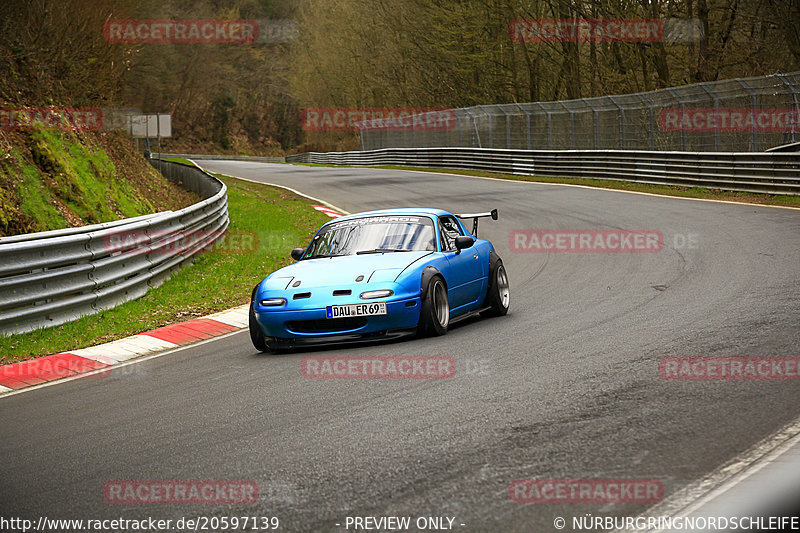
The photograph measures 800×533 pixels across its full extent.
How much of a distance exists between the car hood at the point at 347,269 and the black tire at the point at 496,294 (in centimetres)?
103

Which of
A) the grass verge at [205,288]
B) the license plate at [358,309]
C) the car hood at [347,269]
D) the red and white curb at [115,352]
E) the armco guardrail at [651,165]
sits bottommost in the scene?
the red and white curb at [115,352]

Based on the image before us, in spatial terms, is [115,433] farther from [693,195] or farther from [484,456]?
[693,195]

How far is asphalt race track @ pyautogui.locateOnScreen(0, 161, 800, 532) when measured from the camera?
13.4ft

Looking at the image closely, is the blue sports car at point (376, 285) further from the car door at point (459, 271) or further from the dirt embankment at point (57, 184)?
the dirt embankment at point (57, 184)

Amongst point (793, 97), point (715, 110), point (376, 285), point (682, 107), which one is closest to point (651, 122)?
point (682, 107)

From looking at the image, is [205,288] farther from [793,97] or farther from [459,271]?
[793,97]

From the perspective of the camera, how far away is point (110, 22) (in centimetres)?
2511

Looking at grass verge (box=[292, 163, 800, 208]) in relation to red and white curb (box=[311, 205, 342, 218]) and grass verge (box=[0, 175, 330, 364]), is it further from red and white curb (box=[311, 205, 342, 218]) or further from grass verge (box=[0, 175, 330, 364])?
grass verge (box=[0, 175, 330, 364])

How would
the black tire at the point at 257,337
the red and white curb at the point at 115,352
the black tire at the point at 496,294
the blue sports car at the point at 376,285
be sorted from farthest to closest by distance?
1. the black tire at the point at 496,294
2. the black tire at the point at 257,337
3. the blue sports car at the point at 376,285
4. the red and white curb at the point at 115,352

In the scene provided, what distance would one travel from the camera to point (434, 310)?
330 inches

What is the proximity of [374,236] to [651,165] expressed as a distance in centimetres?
1882

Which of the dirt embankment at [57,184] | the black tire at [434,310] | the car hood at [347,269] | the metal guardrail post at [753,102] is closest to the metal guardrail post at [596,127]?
the metal guardrail post at [753,102]

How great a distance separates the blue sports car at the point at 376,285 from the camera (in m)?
8.12

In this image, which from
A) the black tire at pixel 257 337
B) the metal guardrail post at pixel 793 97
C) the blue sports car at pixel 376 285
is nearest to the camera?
the blue sports car at pixel 376 285
